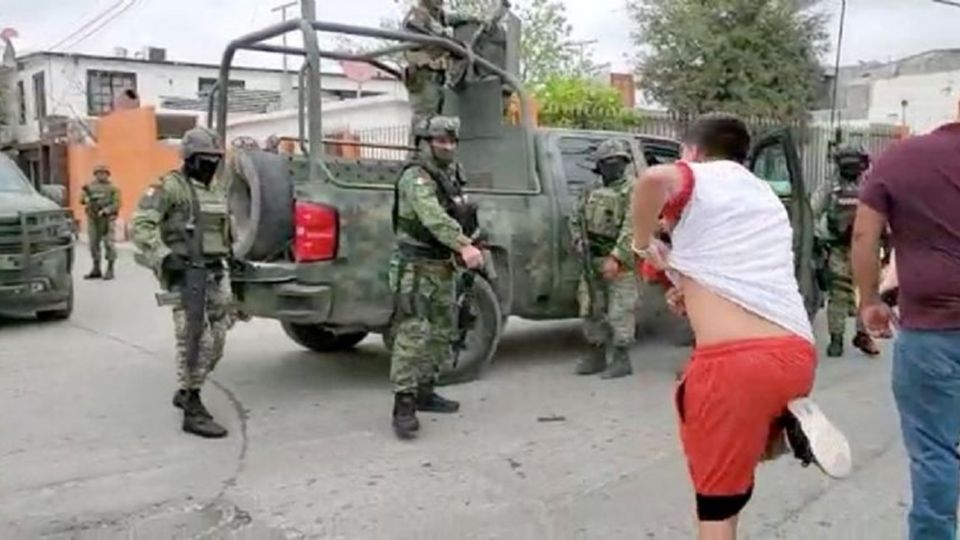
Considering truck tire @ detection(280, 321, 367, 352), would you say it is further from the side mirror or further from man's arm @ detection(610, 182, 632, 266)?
the side mirror

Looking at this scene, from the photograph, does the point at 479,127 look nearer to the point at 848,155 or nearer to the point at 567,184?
the point at 567,184

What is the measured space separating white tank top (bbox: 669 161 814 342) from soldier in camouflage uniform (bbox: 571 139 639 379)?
346 centimetres

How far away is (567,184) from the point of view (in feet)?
Answer: 23.5

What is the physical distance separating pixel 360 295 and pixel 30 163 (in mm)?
27250

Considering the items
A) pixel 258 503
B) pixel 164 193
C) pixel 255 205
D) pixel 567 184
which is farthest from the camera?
pixel 567 184

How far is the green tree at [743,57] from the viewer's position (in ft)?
73.9

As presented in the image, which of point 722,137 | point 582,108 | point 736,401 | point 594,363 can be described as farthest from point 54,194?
point 582,108

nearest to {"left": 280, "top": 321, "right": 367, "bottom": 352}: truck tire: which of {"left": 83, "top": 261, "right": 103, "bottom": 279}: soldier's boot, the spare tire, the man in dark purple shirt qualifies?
the spare tire

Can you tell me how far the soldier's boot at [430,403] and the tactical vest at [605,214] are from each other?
149 centimetres

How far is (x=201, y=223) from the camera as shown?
17.8 feet

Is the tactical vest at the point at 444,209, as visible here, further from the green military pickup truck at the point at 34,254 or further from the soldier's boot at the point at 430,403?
the green military pickup truck at the point at 34,254

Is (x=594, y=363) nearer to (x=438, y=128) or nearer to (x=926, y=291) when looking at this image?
(x=438, y=128)

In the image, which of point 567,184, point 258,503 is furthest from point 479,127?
point 258,503

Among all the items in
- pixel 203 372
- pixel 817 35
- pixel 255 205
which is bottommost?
pixel 203 372
